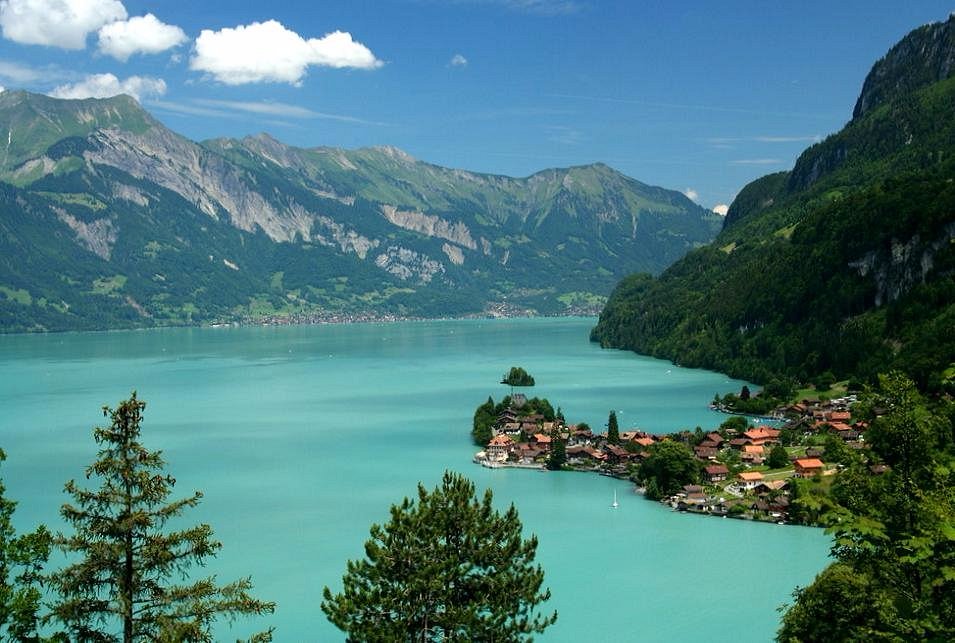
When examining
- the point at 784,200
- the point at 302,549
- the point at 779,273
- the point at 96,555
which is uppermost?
the point at 784,200

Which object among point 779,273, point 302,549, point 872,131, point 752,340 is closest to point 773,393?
point 752,340

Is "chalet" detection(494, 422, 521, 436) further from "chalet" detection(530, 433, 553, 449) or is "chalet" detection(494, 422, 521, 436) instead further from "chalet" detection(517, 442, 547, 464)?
"chalet" detection(517, 442, 547, 464)

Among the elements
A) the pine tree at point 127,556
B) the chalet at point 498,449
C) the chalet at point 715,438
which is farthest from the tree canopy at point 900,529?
the chalet at point 498,449

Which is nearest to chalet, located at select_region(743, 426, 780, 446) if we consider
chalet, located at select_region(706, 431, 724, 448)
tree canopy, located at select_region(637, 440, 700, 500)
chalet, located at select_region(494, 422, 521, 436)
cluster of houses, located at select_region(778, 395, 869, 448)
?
chalet, located at select_region(706, 431, 724, 448)

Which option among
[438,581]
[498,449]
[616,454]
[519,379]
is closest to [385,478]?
[498,449]

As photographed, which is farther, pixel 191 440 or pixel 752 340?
pixel 752 340

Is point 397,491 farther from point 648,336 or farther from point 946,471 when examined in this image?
point 648,336
